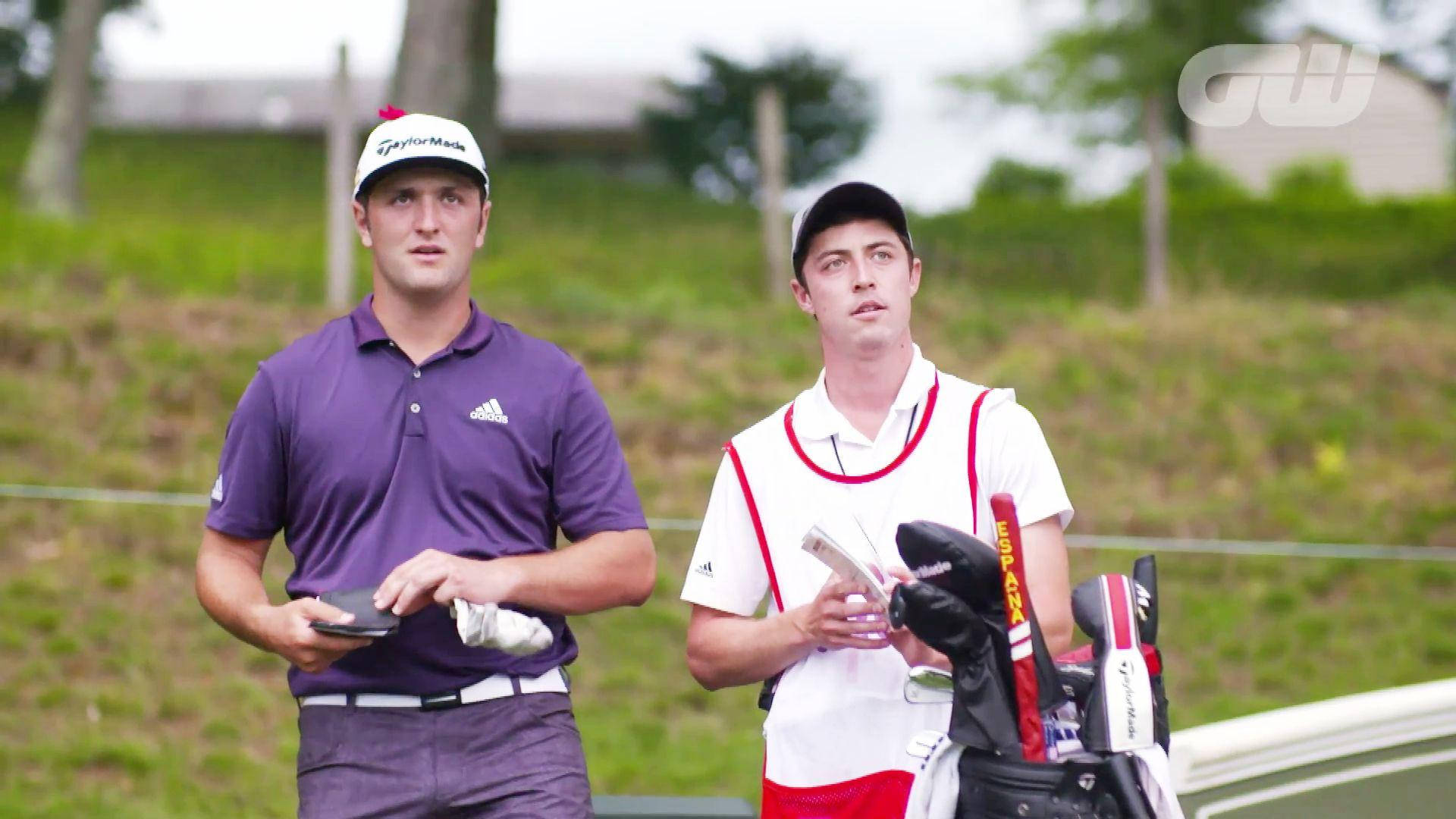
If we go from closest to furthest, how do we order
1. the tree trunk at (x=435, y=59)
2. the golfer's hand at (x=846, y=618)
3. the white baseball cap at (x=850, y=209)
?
the golfer's hand at (x=846, y=618) < the white baseball cap at (x=850, y=209) < the tree trunk at (x=435, y=59)

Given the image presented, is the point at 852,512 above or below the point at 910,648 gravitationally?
above

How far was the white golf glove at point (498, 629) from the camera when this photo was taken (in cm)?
294

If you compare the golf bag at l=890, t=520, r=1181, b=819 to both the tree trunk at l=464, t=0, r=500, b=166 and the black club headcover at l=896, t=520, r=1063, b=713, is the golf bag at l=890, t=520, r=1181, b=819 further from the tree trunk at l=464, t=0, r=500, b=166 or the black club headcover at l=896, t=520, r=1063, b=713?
the tree trunk at l=464, t=0, r=500, b=166

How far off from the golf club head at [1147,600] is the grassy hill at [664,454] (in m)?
4.02

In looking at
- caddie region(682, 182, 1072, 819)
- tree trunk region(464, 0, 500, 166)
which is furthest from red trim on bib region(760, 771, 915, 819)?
tree trunk region(464, 0, 500, 166)

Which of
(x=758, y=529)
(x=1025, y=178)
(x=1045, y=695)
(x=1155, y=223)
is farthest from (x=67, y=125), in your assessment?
(x=1025, y=178)

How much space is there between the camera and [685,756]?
259 inches

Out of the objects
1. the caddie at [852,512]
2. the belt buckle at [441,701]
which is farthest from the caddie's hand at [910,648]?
the belt buckle at [441,701]

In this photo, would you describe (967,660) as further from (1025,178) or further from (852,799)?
(1025,178)

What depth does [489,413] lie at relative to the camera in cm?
325

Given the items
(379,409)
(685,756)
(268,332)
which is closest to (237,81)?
(268,332)

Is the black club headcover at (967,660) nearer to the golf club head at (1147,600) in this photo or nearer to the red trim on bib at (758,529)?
the golf club head at (1147,600)

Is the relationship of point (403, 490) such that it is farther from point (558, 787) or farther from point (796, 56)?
point (796, 56)

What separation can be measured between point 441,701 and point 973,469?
1.13 meters
